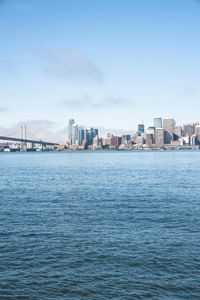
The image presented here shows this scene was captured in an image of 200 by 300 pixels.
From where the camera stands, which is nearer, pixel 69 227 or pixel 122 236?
pixel 122 236

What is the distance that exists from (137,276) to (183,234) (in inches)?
303

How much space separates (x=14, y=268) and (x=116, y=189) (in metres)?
30.8

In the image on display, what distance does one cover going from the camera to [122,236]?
25219 millimetres

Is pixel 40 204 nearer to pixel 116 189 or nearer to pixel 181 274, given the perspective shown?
pixel 116 189

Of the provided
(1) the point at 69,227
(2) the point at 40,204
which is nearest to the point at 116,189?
(2) the point at 40,204

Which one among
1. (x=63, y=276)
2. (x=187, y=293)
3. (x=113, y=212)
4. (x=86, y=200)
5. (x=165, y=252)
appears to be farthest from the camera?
(x=86, y=200)

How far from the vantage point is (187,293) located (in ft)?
55.6

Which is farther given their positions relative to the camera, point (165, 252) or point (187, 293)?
point (165, 252)

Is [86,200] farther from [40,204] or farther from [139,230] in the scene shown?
[139,230]

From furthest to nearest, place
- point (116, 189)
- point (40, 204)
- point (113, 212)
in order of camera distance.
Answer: point (116, 189), point (40, 204), point (113, 212)

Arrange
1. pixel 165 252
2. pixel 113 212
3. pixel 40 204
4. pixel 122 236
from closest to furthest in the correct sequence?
pixel 165 252, pixel 122 236, pixel 113 212, pixel 40 204

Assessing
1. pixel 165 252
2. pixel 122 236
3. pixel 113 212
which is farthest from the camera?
pixel 113 212

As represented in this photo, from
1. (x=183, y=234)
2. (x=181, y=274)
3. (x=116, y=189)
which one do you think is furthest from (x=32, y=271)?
(x=116, y=189)

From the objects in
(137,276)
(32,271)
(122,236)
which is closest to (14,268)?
(32,271)
